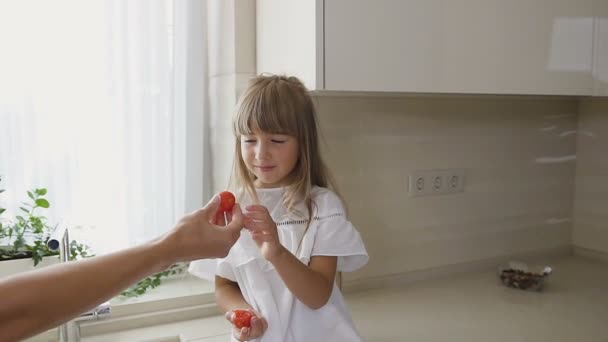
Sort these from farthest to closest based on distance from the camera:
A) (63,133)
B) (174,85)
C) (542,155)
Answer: (542,155) < (174,85) < (63,133)

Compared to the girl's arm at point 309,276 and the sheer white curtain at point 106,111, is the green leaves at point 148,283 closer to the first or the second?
the sheer white curtain at point 106,111

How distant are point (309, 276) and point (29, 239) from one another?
0.77m

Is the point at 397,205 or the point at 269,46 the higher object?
the point at 269,46

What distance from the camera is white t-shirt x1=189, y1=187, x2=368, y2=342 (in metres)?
1.14

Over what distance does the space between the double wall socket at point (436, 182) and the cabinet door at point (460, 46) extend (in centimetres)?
42

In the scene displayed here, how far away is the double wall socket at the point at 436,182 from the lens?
186 cm

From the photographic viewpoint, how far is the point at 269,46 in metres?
1.51

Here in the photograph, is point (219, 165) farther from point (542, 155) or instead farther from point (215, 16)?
point (542, 155)

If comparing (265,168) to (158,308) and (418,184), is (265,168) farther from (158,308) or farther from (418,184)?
(418,184)

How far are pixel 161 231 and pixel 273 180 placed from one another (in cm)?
60

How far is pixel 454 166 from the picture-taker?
1.95 metres

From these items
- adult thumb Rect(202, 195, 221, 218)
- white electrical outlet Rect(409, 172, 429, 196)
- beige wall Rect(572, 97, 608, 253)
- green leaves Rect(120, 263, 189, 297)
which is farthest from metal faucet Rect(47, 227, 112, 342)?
beige wall Rect(572, 97, 608, 253)

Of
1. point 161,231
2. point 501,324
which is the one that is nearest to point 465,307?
point 501,324

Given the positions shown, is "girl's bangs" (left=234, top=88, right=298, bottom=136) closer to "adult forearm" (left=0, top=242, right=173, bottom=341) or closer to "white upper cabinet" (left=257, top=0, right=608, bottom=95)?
"white upper cabinet" (left=257, top=0, right=608, bottom=95)
